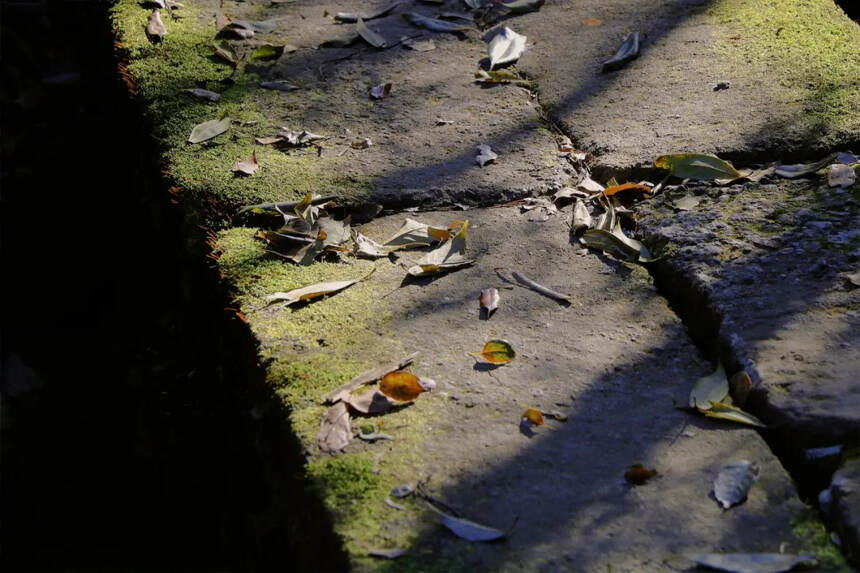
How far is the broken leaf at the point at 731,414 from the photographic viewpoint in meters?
1.38

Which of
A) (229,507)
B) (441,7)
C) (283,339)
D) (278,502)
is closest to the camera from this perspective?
(278,502)

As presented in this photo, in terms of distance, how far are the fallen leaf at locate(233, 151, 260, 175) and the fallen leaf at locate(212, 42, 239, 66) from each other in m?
0.61

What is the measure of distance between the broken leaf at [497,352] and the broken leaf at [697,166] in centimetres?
72

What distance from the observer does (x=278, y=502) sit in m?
1.46

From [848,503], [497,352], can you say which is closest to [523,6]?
[497,352]

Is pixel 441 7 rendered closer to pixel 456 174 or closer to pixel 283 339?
pixel 456 174

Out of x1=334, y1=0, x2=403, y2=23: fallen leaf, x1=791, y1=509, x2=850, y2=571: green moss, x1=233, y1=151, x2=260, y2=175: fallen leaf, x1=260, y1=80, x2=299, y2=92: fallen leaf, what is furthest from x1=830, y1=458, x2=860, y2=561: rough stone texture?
x1=334, y1=0, x2=403, y2=23: fallen leaf

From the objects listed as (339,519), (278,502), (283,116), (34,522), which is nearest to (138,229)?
(283,116)

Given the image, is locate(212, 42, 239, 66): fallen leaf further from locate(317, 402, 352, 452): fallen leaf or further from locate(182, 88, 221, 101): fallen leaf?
locate(317, 402, 352, 452): fallen leaf

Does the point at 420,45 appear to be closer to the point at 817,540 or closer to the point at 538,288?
the point at 538,288

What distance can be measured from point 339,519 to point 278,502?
0.28 m

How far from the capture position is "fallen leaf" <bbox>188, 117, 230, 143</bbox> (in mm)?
2281

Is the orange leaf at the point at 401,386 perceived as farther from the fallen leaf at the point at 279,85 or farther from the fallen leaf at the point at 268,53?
the fallen leaf at the point at 268,53

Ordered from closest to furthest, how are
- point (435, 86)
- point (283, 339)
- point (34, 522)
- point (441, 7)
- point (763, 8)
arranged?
1. point (283, 339)
2. point (34, 522)
3. point (435, 86)
4. point (763, 8)
5. point (441, 7)
